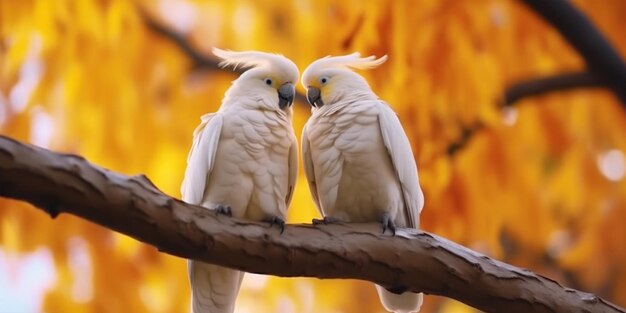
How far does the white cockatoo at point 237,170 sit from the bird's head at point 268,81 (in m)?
0.01

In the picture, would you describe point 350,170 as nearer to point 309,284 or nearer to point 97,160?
point 97,160

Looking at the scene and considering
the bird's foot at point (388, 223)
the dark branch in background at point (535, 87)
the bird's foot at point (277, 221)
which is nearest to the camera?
the bird's foot at point (277, 221)

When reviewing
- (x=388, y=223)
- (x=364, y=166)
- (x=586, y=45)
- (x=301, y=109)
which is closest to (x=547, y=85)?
(x=586, y=45)

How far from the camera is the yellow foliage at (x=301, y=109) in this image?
130 inches

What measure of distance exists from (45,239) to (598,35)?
2.57 m

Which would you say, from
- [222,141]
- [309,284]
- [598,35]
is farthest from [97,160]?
[598,35]

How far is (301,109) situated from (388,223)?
2.29 metres

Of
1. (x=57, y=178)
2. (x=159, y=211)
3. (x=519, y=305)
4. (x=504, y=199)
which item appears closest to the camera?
(x=57, y=178)

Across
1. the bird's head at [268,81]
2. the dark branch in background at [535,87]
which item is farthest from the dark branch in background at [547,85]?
the bird's head at [268,81]

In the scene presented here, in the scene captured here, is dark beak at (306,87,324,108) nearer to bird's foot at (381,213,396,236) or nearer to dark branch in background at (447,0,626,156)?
bird's foot at (381,213,396,236)

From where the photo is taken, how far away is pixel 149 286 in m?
4.46

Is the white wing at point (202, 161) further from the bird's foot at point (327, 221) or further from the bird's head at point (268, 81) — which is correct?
the bird's foot at point (327, 221)

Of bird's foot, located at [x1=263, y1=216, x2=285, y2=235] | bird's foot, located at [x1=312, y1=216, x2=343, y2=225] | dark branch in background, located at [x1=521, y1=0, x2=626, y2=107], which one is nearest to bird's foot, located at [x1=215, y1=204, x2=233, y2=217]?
bird's foot, located at [x1=263, y1=216, x2=285, y2=235]

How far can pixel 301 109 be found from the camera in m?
4.38
